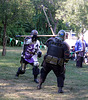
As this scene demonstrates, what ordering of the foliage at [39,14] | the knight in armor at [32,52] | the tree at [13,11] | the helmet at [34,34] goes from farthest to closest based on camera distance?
the foliage at [39,14] → the tree at [13,11] → the knight in armor at [32,52] → the helmet at [34,34]

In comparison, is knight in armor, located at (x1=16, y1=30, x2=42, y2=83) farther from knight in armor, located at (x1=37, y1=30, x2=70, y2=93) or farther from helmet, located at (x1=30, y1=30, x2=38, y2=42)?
knight in armor, located at (x1=37, y1=30, x2=70, y2=93)

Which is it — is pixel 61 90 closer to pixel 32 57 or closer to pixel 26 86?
pixel 26 86

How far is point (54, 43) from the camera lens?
802 cm

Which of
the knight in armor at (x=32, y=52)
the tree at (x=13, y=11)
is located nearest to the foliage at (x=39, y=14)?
the tree at (x=13, y=11)

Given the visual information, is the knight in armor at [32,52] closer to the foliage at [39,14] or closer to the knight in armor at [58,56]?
the knight in armor at [58,56]

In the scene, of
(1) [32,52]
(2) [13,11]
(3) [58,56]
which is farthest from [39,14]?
(3) [58,56]

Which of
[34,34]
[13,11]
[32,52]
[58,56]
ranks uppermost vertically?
[13,11]

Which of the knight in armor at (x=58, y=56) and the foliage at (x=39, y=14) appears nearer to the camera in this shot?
the knight in armor at (x=58, y=56)

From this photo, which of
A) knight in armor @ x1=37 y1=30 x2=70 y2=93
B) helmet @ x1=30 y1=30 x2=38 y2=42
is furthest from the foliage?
knight in armor @ x1=37 y1=30 x2=70 y2=93

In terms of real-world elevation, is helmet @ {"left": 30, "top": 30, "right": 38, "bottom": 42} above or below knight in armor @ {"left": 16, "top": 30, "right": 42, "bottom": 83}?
above

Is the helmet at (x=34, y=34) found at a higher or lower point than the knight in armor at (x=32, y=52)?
higher

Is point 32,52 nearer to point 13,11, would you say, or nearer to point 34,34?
point 34,34

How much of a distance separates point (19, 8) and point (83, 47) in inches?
268

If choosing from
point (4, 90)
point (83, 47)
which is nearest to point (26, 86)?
point (4, 90)
